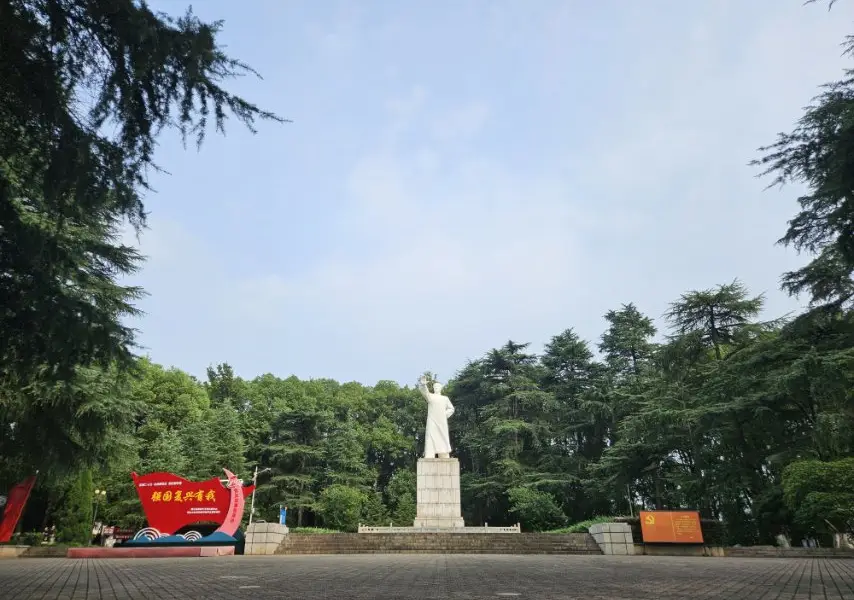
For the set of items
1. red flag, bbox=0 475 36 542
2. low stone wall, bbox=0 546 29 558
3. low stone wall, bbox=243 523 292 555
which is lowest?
low stone wall, bbox=0 546 29 558

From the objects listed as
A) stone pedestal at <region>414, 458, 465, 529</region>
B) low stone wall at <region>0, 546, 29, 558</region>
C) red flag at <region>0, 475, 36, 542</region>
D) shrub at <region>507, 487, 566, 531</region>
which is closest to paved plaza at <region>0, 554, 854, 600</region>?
low stone wall at <region>0, 546, 29, 558</region>

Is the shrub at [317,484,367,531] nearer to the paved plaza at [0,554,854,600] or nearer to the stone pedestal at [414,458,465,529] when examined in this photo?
the stone pedestal at [414,458,465,529]

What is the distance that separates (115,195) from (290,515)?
33.5 meters

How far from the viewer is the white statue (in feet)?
69.2

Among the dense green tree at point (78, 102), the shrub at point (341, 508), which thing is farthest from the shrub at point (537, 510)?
the dense green tree at point (78, 102)

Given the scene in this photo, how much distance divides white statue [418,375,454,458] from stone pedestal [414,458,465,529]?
70 cm

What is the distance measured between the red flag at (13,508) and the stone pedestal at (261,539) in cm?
820

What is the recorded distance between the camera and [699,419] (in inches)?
730

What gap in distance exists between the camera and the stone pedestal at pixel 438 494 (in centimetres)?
1928

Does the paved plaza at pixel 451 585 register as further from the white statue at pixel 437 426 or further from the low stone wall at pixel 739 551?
the white statue at pixel 437 426

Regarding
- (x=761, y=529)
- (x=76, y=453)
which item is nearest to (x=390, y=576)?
(x=76, y=453)

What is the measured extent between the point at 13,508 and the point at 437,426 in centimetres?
1498

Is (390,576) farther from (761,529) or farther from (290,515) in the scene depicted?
(290,515)

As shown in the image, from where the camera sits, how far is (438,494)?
19734 mm
